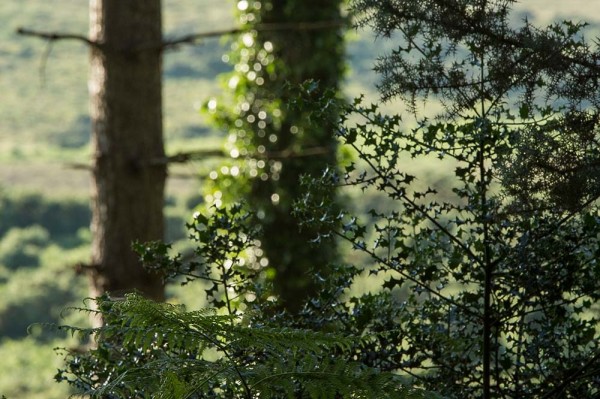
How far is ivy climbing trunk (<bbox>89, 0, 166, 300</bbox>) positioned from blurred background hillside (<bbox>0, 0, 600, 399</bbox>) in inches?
526

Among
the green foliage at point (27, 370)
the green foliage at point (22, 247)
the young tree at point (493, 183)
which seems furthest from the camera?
the green foliage at point (22, 247)

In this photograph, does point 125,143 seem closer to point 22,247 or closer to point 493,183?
point 493,183

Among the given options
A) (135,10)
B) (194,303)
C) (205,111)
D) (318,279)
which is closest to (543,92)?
(318,279)

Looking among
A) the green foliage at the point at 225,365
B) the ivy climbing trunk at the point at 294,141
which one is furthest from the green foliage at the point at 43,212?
the green foliage at the point at 225,365

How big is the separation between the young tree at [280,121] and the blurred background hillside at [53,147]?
38.0ft

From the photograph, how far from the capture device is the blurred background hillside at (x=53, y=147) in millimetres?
21703

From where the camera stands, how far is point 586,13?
2205 centimetres

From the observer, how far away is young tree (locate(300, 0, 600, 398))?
2.37m

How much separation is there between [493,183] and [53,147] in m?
28.9

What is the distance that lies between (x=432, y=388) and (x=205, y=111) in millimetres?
5506

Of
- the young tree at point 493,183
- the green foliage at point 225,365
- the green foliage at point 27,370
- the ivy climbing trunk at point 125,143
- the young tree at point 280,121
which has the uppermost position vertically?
the green foliage at point 27,370

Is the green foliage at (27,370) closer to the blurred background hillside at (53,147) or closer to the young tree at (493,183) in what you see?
the blurred background hillside at (53,147)

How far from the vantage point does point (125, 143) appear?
6238 millimetres

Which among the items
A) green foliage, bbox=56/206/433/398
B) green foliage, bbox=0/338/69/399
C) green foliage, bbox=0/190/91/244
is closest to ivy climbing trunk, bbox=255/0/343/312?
green foliage, bbox=56/206/433/398
